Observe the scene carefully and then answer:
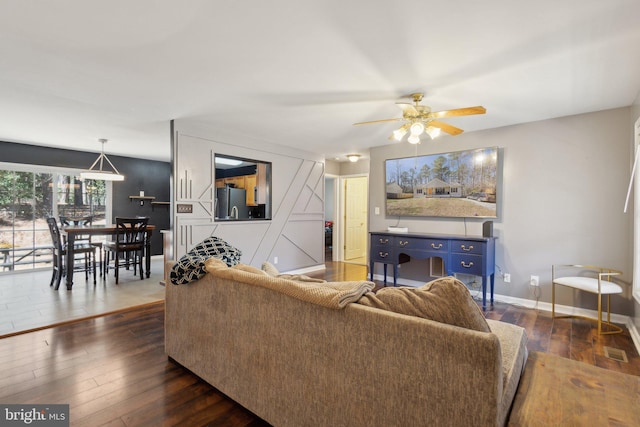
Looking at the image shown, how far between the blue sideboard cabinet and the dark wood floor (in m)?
0.62

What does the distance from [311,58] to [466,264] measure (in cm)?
300

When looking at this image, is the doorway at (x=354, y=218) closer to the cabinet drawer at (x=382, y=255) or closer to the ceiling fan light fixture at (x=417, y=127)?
the cabinet drawer at (x=382, y=255)

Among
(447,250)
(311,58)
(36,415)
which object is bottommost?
(36,415)

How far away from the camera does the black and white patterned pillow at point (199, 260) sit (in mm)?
1981

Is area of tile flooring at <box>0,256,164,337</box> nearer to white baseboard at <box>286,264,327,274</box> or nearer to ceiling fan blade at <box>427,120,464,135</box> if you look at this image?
white baseboard at <box>286,264,327,274</box>

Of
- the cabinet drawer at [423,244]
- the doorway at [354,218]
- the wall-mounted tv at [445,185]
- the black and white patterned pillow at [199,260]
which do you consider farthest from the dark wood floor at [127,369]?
the doorway at [354,218]

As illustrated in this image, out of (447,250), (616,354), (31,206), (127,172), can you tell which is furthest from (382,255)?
(31,206)

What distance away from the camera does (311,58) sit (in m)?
2.30

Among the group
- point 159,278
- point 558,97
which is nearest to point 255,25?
point 558,97

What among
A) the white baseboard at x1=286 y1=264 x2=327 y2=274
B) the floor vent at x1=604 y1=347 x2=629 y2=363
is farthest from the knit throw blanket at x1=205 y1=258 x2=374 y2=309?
the white baseboard at x1=286 y1=264 x2=327 y2=274

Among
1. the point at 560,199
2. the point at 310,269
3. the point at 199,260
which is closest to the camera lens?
the point at 199,260

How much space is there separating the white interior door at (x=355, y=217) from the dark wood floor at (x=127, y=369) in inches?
159

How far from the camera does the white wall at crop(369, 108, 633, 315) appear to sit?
129 inches

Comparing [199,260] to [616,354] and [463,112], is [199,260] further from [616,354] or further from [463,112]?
[616,354]
